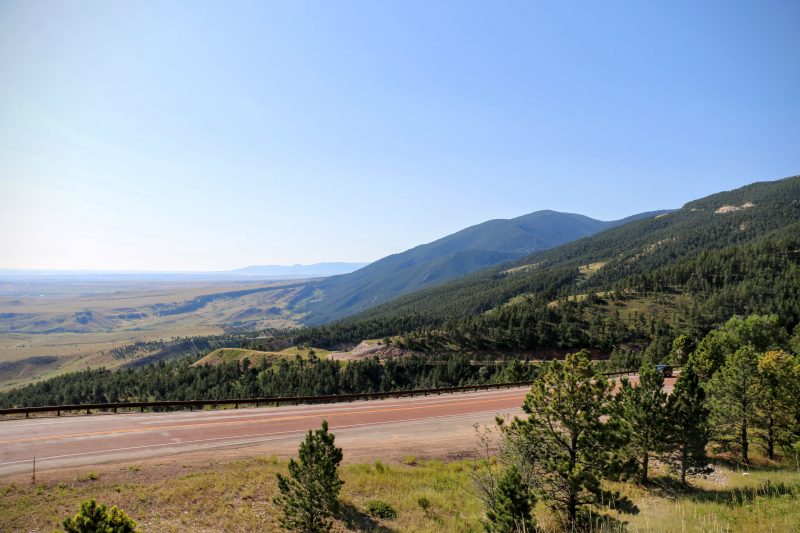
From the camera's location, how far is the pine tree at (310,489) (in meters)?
14.0

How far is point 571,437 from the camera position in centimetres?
1465

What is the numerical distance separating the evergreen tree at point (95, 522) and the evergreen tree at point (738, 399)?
34.3 metres

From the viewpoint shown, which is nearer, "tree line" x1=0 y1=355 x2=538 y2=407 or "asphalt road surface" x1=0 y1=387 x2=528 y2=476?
"asphalt road surface" x1=0 y1=387 x2=528 y2=476

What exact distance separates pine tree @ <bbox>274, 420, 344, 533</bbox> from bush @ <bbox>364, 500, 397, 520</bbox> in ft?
11.2

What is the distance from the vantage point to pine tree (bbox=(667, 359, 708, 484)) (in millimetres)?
23047

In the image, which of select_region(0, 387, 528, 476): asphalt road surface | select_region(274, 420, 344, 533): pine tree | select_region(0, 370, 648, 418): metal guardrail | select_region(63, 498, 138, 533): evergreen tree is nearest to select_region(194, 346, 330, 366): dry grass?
select_region(0, 370, 648, 418): metal guardrail

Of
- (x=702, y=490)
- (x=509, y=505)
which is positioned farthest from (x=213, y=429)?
(x=702, y=490)

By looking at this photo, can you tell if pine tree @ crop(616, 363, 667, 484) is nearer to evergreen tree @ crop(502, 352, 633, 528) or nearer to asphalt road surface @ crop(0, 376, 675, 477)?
evergreen tree @ crop(502, 352, 633, 528)

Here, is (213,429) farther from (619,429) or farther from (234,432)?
(619,429)

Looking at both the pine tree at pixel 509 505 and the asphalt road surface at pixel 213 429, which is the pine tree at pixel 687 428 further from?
the pine tree at pixel 509 505

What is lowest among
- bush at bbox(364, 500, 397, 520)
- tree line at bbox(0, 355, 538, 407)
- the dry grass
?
tree line at bbox(0, 355, 538, 407)

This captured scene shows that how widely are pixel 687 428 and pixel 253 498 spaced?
80.4 ft

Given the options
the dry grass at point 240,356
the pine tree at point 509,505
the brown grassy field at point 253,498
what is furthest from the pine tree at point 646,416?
the dry grass at point 240,356

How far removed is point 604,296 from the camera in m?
146
